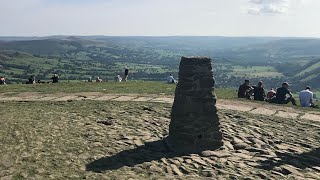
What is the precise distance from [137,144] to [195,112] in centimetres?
216

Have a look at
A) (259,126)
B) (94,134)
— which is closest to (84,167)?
(94,134)

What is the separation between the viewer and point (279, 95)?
22391 mm

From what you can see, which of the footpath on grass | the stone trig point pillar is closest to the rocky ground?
the footpath on grass

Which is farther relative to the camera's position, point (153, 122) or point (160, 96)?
point (160, 96)

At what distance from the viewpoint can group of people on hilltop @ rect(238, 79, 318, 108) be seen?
22.0 m

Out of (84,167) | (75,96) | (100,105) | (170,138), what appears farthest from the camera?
(75,96)

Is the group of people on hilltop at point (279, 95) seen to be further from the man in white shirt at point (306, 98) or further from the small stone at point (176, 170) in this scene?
the small stone at point (176, 170)

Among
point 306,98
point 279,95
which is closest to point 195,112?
point 279,95

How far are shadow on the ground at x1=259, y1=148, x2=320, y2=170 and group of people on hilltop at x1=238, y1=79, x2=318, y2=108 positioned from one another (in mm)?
9173

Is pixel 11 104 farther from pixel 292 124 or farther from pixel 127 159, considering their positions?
pixel 292 124

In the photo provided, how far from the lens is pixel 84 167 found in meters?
10.9

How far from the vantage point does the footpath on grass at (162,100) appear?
18.8m

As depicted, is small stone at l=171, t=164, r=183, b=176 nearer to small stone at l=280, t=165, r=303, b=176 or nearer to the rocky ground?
the rocky ground

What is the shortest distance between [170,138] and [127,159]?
227cm
